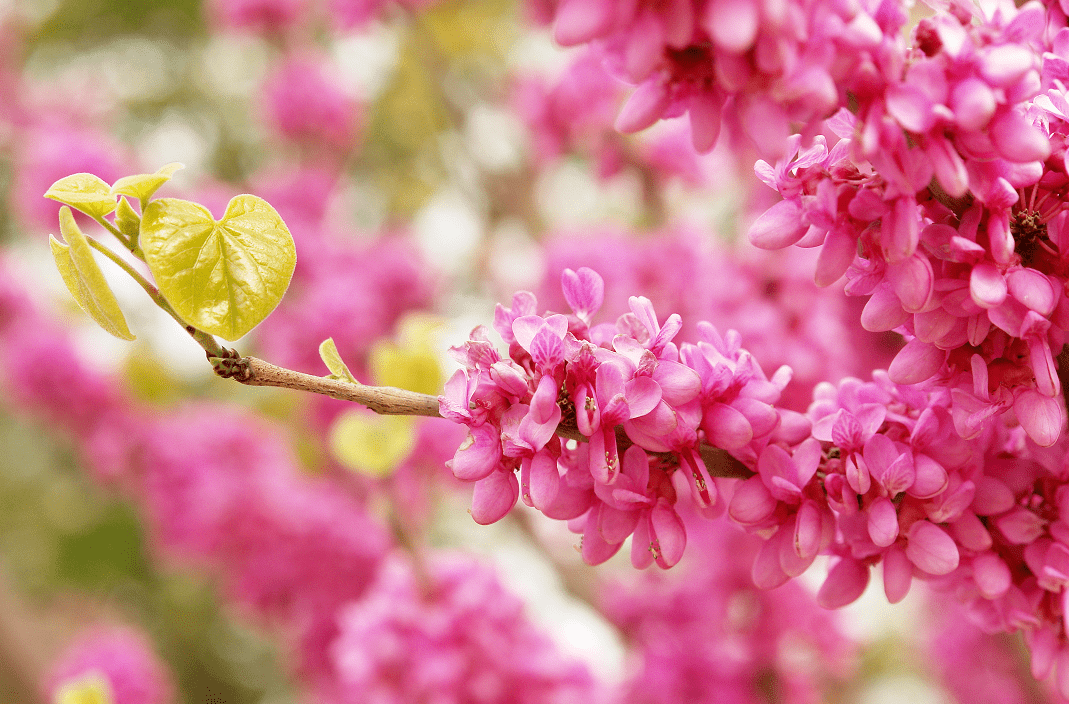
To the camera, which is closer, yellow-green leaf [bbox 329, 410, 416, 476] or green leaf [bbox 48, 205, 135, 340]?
green leaf [bbox 48, 205, 135, 340]

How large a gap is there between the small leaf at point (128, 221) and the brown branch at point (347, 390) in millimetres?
61

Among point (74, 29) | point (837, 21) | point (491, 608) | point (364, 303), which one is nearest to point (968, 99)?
point (837, 21)

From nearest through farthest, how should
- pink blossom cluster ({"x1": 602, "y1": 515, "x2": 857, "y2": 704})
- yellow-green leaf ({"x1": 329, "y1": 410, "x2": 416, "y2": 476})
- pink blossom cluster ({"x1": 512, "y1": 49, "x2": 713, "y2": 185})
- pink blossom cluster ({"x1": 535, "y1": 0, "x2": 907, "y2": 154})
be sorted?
pink blossom cluster ({"x1": 535, "y1": 0, "x2": 907, "y2": 154}), yellow-green leaf ({"x1": 329, "y1": 410, "x2": 416, "y2": 476}), pink blossom cluster ({"x1": 602, "y1": 515, "x2": 857, "y2": 704}), pink blossom cluster ({"x1": 512, "y1": 49, "x2": 713, "y2": 185})

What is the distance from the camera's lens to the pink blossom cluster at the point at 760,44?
0.24 m

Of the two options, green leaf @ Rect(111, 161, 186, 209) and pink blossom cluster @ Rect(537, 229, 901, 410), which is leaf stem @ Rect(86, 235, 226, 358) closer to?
green leaf @ Rect(111, 161, 186, 209)

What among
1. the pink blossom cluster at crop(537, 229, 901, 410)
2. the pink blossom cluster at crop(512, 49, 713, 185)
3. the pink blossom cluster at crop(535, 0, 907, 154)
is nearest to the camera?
the pink blossom cluster at crop(535, 0, 907, 154)

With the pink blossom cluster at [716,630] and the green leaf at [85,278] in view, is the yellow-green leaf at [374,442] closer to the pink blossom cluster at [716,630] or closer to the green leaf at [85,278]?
the green leaf at [85,278]

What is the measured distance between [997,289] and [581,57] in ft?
2.44

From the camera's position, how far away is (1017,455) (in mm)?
351

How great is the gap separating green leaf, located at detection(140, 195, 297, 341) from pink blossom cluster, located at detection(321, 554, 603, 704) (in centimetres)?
36

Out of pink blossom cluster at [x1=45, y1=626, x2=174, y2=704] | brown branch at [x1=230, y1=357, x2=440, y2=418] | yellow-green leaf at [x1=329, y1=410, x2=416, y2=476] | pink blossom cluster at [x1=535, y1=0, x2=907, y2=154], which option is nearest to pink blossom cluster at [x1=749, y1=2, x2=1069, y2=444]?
pink blossom cluster at [x1=535, y1=0, x2=907, y2=154]

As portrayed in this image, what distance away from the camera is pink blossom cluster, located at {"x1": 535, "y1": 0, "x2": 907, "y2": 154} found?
24 cm

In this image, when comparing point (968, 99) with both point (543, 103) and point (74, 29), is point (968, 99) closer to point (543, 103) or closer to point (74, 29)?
point (543, 103)

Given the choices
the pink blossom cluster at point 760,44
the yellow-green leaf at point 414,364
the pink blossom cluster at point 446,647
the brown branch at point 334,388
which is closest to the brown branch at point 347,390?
the brown branch at point 334,388
